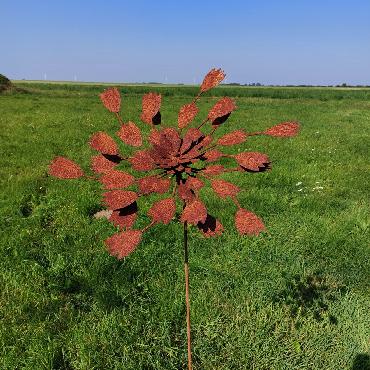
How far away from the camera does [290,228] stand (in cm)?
556

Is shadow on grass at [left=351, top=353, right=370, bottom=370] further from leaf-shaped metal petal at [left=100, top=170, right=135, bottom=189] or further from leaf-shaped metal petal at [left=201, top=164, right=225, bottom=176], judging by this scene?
leaf-shaped metal petal at [left=100, top=170, right=135, bottom=189]

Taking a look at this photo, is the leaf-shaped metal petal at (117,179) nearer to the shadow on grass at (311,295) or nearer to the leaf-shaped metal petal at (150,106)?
the leaf-shaped metal petal at (150,106)

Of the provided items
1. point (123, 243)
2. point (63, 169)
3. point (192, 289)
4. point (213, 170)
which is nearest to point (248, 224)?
point (213, 170)

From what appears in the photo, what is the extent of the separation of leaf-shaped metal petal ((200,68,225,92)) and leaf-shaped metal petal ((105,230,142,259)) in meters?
0.61

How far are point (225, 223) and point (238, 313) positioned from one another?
2001 millimetres

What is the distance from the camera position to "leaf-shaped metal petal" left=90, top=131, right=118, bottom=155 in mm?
1487

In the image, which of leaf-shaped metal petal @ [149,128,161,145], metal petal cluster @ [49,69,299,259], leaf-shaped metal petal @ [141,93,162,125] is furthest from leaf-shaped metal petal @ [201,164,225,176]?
leaf-shaped metal petal @ [141,93,162,125]

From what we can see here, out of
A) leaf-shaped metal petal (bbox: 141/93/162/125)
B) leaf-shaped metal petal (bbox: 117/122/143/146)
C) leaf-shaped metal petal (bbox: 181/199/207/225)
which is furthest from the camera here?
leaf-shaped metal petal (bbox: 141/93/162/125)

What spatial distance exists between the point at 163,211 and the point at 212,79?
1.85ft

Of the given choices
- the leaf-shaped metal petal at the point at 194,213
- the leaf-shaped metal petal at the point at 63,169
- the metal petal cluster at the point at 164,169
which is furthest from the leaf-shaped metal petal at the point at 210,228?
the leaf-shaped metal petal at the point at 63,169

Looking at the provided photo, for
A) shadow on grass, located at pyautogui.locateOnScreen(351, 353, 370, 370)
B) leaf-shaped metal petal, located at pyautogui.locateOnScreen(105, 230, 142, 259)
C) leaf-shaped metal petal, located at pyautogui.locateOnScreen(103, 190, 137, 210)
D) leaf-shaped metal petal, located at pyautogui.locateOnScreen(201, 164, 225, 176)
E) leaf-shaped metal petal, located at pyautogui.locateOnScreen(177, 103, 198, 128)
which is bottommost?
shadow on grass, located at pyautogui.locateOnScreen(351, 353, 370, 370)

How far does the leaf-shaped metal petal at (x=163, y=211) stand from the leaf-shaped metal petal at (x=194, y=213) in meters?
0.06

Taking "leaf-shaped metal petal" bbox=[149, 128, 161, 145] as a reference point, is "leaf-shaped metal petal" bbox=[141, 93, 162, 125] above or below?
above

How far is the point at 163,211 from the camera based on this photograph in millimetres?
1365
